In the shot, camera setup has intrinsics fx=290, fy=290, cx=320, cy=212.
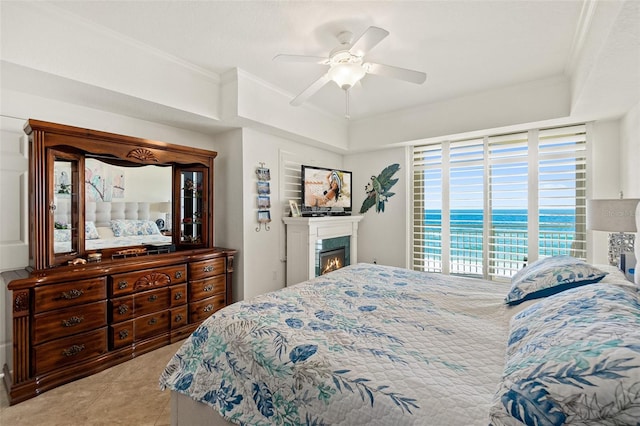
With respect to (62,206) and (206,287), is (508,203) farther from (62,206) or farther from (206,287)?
(62,206)

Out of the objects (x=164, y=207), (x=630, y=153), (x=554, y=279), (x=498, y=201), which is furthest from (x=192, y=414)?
(x=630, y=153)

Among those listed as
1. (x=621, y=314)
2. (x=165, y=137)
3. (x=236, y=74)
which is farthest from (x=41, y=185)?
(x=621, y=314)

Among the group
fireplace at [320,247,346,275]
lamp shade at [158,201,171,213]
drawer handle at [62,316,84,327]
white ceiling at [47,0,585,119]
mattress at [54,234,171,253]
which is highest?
white ceiling at [47,0,585,119]

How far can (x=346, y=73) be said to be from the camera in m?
2.29

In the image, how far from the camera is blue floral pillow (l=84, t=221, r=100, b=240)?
8.53 ft

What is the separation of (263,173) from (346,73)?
168cm

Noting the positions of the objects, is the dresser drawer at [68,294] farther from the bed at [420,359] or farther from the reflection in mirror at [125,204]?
the bed at [420,359]

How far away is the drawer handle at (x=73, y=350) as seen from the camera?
Result: 217 centimetres

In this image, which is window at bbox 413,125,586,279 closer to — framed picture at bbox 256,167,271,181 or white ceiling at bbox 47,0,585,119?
white ceiling at bbox 47,0,585,119

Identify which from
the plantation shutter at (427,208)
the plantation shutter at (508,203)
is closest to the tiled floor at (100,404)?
the plantation shutter at (427,208)

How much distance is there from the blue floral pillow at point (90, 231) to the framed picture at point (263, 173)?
1685mm

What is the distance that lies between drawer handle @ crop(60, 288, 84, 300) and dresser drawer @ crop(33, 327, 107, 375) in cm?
30

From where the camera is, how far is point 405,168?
445 cm

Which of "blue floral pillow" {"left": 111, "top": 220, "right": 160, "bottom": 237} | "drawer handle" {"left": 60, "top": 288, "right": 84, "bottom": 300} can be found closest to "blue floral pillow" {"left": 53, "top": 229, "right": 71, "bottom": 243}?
"blue floral pillow" {"left": 111, "top": 220, "right": 160, "bottom": 237}
